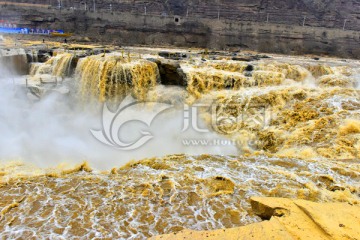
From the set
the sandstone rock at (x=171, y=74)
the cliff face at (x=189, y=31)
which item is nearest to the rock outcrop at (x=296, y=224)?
the sandstone rock at (x=171, y=74)

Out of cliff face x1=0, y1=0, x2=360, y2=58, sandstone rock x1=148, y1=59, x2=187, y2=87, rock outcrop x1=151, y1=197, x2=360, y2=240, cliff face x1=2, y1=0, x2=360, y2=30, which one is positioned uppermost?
cliff face x1=2, y1=0, x2=360, y2=30

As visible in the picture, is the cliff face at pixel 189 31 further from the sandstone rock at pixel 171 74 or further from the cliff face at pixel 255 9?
the sandstone rock at pixel 171 74

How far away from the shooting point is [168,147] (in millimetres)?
7645

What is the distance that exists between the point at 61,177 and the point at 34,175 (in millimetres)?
491

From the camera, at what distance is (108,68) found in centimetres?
976

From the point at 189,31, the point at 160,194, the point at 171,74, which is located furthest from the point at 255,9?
the point at 160,194

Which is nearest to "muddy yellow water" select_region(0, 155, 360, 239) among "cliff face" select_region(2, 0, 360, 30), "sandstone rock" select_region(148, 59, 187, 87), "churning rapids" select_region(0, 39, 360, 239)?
"churning rapids" select_region(0, 39, 360, 239)

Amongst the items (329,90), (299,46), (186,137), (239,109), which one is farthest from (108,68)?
(299,46)

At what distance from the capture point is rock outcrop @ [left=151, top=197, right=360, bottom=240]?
8.25 feet

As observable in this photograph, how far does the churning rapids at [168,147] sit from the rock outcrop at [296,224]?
2.78 feet

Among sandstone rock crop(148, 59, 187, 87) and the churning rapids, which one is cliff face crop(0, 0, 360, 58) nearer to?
the churning rapids

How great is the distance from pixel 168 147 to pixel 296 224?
519 centimetres

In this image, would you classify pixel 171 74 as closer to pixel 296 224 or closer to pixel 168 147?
pixel 168 147

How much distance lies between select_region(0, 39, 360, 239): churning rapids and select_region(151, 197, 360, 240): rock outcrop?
848mm
